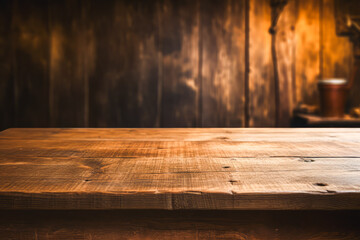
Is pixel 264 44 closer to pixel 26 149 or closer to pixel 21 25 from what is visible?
pixel 21 25

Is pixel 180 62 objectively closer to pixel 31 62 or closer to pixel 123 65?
pixel 123 65

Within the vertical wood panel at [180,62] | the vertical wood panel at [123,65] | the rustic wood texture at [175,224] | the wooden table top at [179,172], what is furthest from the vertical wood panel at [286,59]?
the rustic wood texture at [175,224]

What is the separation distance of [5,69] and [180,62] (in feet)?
4.88

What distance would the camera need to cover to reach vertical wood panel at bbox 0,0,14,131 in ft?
9.40

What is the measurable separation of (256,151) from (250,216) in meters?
0.31

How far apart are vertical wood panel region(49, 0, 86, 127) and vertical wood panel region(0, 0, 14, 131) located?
13.6 inches

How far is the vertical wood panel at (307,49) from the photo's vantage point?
2932 millimetres

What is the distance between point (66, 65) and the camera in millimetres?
2930

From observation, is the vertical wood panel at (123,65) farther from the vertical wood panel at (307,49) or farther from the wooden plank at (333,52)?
the wooden plank at (333,52)

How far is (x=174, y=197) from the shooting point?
0.74 m

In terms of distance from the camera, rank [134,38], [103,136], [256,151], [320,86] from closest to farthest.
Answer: [256,151], [103,136], [320,86], [134,38]

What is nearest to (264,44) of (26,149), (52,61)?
(52,61)

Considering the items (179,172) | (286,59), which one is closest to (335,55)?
(286,59)

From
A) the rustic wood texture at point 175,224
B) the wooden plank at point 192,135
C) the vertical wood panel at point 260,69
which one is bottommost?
the rustic wood texture at point 175,224
